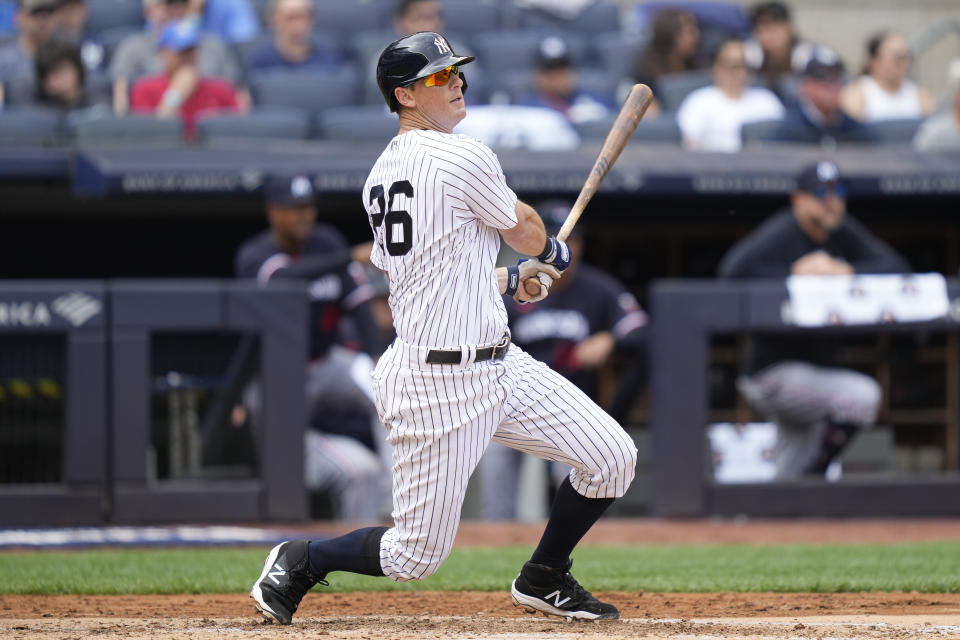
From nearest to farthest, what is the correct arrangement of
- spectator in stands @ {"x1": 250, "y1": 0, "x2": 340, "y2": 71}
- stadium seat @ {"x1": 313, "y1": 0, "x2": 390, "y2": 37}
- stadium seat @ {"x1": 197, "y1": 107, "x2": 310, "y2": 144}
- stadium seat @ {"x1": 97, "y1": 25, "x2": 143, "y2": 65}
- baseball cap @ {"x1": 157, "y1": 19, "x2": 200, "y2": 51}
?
stadium seat @ {"x1": 197, "y1": 107, "x2": 310, "y2": 144} < baseball cap @ {"x1": 157, "y1": 19, "x2": 200, "y2": 51} < spectator in stands @ {"x1": 250, "y1": 0, "x2": 340, "y2": 71} < stadium seat @ {"x1": 97, "y1": 25, "x2": 143, "y2": 65} < stadium seat @ {"x1": 313, "y1": 0, "x2": 390, "y2": 37}

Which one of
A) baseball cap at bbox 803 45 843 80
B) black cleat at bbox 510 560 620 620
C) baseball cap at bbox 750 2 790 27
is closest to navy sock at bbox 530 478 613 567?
black cleat at bbox 510 560 620 620

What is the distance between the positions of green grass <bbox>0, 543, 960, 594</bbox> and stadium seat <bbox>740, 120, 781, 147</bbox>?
2.76m

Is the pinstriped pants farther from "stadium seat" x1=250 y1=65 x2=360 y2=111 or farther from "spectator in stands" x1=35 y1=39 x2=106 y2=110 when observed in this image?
"stadium seat" x1=250 y1=65 x2=360 y2=111

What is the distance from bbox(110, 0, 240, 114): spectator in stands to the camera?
26.4 feet

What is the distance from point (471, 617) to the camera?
376 cm

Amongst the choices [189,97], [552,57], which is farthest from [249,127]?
[552,57]

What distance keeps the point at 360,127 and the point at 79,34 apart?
6.94 feet

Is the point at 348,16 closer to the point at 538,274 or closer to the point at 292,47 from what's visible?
the point at 292,47

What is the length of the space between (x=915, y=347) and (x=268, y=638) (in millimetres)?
4257

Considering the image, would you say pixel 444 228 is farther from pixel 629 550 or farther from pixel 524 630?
pixel 629 550

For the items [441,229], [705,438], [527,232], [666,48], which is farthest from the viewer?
[666,48]

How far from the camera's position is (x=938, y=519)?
655cm

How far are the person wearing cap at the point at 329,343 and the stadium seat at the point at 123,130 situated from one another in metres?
0.78

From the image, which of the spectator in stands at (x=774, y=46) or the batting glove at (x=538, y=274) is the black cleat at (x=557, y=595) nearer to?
the batting glove at (x=538, y=274)
